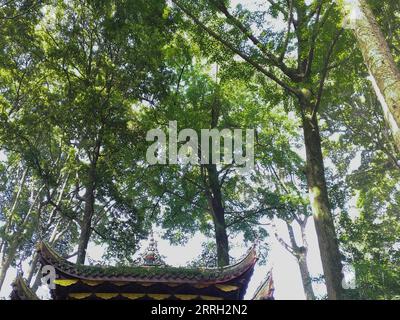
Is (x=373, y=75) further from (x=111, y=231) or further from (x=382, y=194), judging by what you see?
(x=382, y=194)

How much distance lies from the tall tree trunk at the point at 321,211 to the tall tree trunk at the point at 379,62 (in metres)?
3.36

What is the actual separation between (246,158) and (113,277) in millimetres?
10590

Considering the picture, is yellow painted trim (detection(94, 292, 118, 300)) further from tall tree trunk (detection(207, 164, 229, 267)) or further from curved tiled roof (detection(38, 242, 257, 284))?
tall tree trunk (detection(207, 164, 229, 267))

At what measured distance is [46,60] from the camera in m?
14.3

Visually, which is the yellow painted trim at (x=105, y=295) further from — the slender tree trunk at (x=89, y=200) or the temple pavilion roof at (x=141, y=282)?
the slender tree trunk at (x=89, y=200)

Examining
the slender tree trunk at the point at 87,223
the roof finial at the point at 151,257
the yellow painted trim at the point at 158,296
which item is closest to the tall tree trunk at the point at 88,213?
the slender tree trunk at the point at 87,223

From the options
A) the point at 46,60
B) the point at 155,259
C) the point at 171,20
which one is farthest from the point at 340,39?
the point at 46,60

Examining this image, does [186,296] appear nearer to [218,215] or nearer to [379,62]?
[379,62]

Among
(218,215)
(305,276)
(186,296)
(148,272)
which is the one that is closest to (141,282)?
(148,272)

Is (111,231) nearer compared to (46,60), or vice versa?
(46,60)

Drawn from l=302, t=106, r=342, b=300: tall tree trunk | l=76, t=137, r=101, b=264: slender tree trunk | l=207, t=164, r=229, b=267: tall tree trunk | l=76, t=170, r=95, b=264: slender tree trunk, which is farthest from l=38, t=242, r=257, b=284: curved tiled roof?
l=207, t=164, r=229, b=267: tall tree trunk

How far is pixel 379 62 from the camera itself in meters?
6.15
